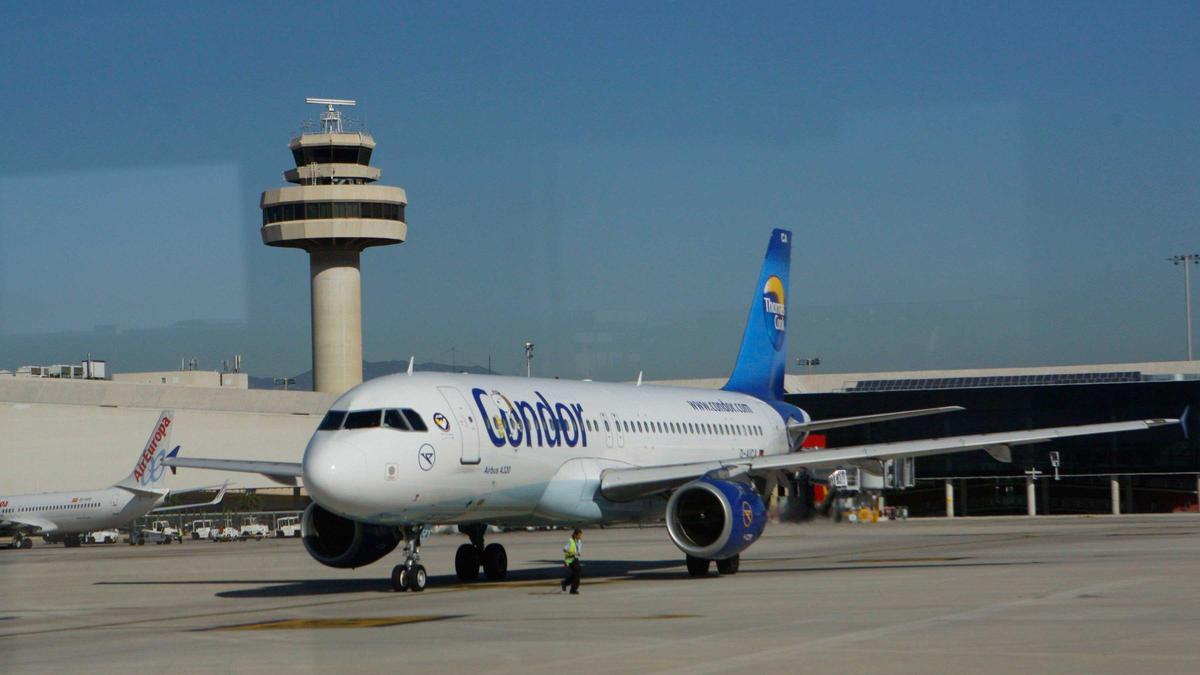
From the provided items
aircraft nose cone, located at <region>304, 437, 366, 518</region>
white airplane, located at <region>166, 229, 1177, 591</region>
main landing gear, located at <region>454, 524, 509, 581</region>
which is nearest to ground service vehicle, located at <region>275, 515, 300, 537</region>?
white airplane, located at <region>166, 229, 1177, 591</region>

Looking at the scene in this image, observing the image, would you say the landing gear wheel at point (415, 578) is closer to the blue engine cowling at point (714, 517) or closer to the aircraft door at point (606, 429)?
the blue engine cowling at point (714, 517)

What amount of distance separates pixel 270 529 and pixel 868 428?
36.9m

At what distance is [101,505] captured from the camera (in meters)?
71.6

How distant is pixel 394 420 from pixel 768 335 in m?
20.4

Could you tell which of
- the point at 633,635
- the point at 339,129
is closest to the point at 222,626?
the point at 633,635

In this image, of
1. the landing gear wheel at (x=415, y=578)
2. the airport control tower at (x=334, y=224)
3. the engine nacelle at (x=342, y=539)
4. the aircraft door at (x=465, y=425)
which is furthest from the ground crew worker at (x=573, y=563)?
the airport control tower at (x=334, y=224)

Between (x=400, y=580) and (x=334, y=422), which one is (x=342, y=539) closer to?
(x=400, y=580)

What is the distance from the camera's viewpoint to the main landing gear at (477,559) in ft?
99.5

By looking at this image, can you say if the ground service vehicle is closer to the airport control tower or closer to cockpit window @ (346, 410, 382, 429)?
the airport control tower

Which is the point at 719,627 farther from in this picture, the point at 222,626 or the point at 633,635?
the point at 222,626

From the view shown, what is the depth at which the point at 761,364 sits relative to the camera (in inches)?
1721

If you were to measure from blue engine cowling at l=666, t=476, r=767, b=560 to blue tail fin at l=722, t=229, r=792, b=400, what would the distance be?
13.9 m

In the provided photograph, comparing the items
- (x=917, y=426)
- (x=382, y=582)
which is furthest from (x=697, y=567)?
(x=917, y=426)

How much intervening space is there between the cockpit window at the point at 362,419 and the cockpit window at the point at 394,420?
158 millimetres
